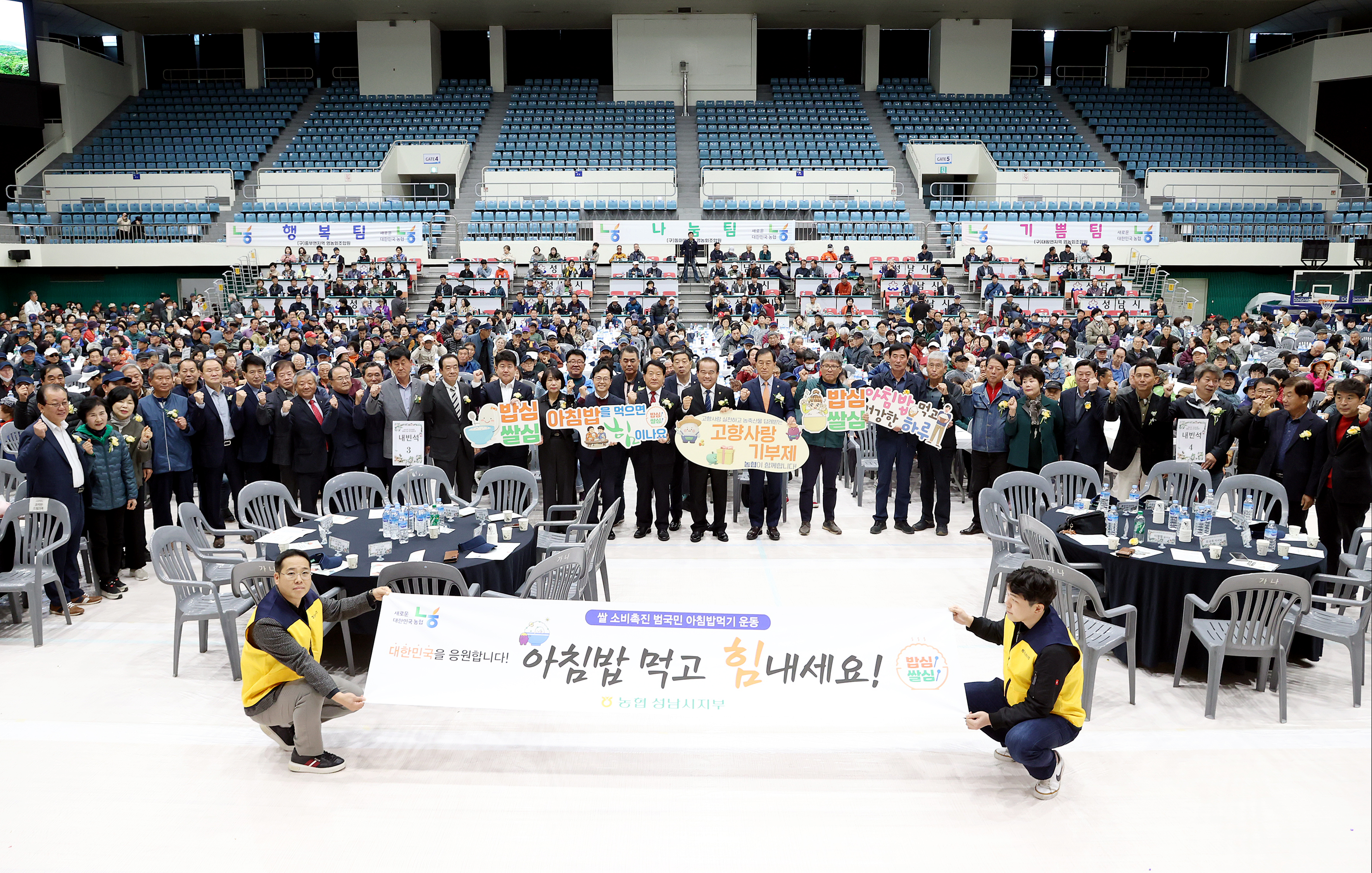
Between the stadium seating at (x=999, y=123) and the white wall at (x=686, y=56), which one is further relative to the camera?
the white wall at (x=686, y=56)

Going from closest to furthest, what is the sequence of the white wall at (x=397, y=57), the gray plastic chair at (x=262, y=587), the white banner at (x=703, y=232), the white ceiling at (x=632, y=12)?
the gray plastic chair at (x=262, y=587) < the white banner at (x=703, y=232) < the white ceiling at (x=632, y=12) < the white wall at (x=397, y=57)

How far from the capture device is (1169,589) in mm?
5641

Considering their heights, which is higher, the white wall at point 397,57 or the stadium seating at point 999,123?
the white wall at point 397,57

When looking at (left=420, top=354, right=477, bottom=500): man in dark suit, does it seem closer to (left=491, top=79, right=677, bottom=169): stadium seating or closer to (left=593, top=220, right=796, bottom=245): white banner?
(left=593, top=220, right=796, bottom=245): white banner

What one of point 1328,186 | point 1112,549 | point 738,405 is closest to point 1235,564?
point 1112,549

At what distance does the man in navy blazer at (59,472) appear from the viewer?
6652 millimetres

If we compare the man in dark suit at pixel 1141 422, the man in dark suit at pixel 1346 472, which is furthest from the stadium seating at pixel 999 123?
the man in dark suit at pixel 1346 472

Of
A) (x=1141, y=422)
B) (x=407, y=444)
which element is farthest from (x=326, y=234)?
(x=1141, y=422)

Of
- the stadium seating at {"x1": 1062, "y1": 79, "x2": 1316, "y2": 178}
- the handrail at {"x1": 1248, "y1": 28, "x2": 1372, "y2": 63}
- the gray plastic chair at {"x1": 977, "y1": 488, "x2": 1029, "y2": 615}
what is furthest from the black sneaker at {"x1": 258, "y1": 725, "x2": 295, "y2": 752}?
the handrail at {"x1": 1248, "y1": 28, "x2": 1372, "y2": 63}

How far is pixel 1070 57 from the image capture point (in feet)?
115

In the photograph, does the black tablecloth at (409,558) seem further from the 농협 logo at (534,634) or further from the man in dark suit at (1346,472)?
the man in dark suit at (1346,472)

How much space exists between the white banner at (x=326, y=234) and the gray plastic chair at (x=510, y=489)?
63.6ft

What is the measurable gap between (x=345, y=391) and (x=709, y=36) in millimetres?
26773

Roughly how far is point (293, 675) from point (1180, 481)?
23.9 feet
